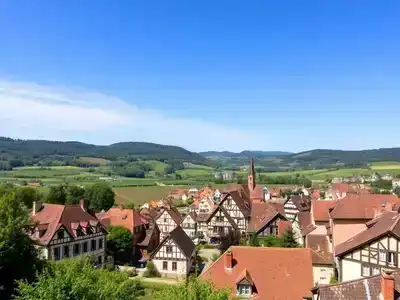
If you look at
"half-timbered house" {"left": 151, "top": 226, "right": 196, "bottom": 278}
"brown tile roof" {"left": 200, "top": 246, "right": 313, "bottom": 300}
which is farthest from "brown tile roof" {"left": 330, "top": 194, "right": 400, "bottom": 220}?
"half-timbered house" {"left": 151, "top": 226, "right": 196, "bottom": 278}

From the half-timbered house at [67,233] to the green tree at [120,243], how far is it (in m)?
1.75

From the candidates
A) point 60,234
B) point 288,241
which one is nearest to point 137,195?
point 60,234

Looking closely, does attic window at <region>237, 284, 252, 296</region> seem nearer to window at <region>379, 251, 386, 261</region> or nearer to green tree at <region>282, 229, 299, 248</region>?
window at <region>379, 251, 386, 261</region>

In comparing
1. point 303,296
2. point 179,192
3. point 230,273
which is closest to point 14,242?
point 230,273

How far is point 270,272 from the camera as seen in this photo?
2866cm

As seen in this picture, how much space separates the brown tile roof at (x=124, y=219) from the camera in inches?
2221

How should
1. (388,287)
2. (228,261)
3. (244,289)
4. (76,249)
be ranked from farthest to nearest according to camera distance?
1. (76,249)
2. (228,261)
3. (244,289)
4. (388,287)

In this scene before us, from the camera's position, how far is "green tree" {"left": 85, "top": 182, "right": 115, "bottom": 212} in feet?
294

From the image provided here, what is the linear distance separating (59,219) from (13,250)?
15863 mm

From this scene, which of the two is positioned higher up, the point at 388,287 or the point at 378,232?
the point at 378,232

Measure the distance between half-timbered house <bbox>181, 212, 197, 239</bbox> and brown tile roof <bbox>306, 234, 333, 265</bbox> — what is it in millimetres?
29947

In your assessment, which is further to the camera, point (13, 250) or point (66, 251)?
point (66, 251)

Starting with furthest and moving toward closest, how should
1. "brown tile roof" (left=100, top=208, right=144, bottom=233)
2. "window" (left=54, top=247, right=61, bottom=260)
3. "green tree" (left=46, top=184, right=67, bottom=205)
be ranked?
"green tree" (left=46, top=184, right=67, bottom=205), "brown tile roof" (left=100, top=208, right=144, bottom=233), "window" (left=54, top=247, right=61, bottom=260)

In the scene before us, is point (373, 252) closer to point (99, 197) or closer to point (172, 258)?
point (172, 258)
